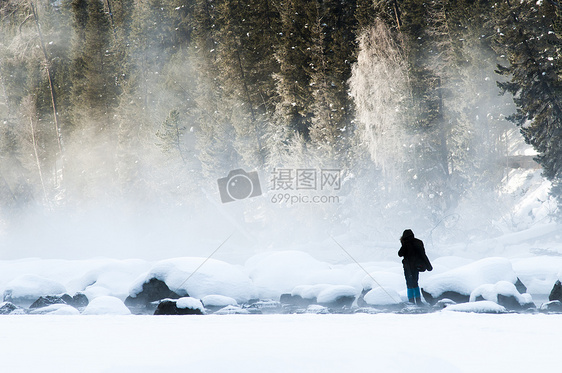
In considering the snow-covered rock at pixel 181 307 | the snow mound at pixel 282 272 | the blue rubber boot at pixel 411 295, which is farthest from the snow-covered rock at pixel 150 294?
the blue rubber boot at pixel 411 295

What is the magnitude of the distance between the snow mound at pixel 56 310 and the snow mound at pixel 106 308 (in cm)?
46

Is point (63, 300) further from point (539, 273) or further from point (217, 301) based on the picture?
point (539, 273)

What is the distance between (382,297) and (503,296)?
2489 millimetres

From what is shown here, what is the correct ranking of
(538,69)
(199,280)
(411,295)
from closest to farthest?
1. (411,295)
2. (199,280)
3. (538,69)

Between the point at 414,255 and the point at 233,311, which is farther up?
the point at 414,255

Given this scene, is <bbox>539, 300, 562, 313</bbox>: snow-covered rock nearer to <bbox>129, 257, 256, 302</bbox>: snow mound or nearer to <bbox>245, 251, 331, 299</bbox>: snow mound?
<bbox>245, 251, 331, 299</bbox>: snow mound

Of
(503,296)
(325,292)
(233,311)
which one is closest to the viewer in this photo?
(503,296)

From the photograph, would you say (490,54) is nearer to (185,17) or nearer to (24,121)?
(185,17)

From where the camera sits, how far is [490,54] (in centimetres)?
1909

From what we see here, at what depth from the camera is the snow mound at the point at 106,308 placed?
9.09 m

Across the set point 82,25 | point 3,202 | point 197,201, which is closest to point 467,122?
point 197,201

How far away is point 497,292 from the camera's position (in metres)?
9.34
